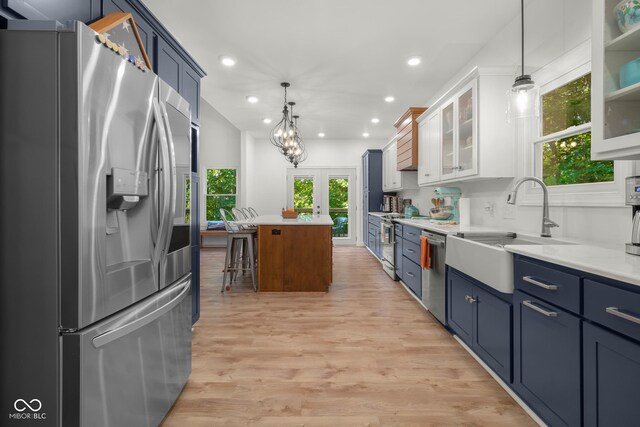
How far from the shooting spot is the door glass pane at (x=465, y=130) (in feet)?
10.4

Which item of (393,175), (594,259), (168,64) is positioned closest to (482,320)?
(594,259)

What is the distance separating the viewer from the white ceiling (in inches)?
115

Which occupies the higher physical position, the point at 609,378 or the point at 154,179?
the point at 154,179

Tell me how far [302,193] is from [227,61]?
473cm

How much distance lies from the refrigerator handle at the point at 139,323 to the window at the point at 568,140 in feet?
8.31

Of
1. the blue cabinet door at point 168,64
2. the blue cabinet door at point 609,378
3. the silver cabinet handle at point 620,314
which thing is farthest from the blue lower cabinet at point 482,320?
the blue cabinet door at point 168,64

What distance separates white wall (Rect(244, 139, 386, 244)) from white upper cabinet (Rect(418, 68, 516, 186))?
472cm

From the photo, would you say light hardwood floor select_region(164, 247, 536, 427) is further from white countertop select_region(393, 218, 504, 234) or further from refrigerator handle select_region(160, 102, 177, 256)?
refrigerator handle select_region(160, 102, 177, 256)

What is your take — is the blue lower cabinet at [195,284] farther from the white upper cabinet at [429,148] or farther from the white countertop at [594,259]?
the white upper cabinet at [429,148]

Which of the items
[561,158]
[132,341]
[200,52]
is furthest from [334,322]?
[200,52]

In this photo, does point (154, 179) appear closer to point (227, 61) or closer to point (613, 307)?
point (613, 307)

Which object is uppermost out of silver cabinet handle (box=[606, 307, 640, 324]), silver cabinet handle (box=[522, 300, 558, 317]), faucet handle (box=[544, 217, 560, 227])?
faucet handle (box=[544, 217, 560, 227])

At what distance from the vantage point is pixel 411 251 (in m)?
3.83

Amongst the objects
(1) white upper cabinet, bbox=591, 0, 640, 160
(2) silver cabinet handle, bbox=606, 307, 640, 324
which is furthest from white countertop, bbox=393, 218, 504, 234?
(2) silver cabinet handle, bbox=606, 307, 640, 324
